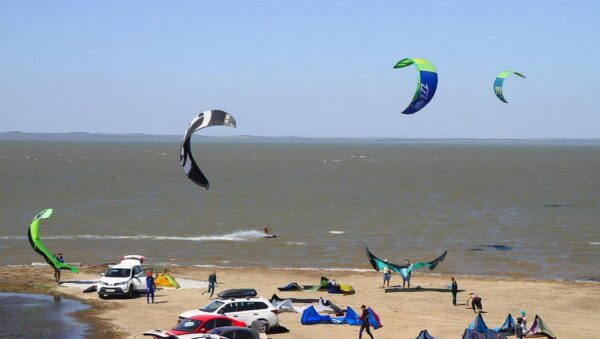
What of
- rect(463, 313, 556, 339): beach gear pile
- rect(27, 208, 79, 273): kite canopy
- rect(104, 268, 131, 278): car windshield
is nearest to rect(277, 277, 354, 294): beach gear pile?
rect(104, 268, 131, 278): car windshield

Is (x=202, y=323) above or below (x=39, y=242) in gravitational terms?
below

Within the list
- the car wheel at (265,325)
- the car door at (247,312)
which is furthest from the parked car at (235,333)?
the car door at (247,312)

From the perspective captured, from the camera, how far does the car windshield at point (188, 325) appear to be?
22641 mm

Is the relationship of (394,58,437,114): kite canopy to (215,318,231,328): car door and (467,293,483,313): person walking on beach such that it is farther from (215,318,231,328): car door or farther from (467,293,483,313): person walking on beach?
(215,318,231,328): car door

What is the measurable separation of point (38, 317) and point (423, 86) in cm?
1838

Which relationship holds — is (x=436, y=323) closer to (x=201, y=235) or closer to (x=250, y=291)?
(x=250, y=291)

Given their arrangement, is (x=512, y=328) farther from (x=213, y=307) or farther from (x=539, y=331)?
(x=213, y=307)

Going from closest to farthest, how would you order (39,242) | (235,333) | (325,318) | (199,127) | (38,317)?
(235,333) → (325,318) → (38,317) → (199,127) → (39,242)

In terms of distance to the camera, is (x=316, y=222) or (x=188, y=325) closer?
(x=188, y=325)

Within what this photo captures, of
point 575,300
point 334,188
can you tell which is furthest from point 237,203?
point 575,300

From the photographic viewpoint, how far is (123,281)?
31344 mm

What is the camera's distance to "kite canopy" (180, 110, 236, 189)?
30094 millimetres

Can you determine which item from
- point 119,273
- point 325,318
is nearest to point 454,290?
point 325,318

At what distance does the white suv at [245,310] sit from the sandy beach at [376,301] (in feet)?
2.22
